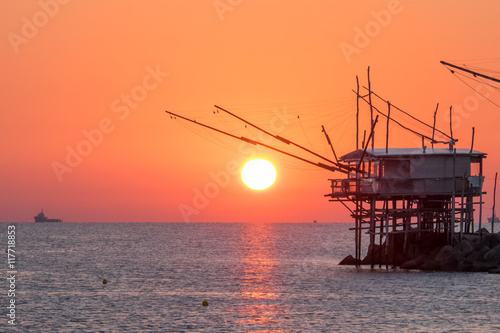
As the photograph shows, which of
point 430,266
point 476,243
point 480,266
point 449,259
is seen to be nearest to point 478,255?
point 476,243

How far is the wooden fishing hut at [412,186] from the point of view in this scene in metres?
67.2

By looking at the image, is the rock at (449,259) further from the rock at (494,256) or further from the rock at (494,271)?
the rock at (494,271)

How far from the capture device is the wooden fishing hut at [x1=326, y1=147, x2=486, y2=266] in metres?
67.2

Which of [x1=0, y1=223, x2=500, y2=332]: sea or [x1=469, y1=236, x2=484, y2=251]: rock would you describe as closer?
[x1=0, y1=223, x2=500, y2=332]: sea

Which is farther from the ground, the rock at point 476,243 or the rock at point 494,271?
the rock at point 476,243

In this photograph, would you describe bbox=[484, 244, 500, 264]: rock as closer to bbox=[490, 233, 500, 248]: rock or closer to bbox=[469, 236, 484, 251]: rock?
bbox=[469, 236, 484, 251]: rock

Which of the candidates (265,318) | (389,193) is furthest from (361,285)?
(265,318)

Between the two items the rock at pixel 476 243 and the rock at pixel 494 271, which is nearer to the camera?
the rock at pixel 494 271

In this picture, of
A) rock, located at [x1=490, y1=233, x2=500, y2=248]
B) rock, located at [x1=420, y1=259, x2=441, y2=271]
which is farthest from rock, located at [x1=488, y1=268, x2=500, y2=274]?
rock, located at [x1=420, y1=259, x2=441, y2=271]

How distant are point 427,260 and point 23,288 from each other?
3088 centimetres

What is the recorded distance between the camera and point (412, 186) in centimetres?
6731

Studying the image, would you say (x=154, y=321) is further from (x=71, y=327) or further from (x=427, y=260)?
(x=427, y=260)

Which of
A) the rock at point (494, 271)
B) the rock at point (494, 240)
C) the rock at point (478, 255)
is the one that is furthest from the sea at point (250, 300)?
the rock at point (494, 240)

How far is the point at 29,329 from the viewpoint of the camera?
4138 cm
